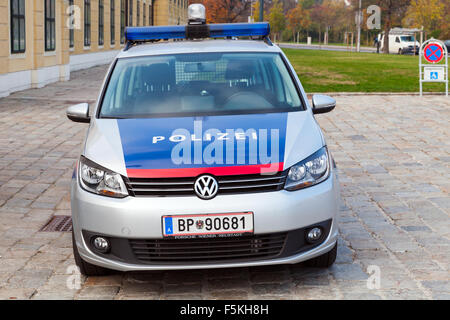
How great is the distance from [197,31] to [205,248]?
2740mm

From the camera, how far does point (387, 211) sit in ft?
22.2

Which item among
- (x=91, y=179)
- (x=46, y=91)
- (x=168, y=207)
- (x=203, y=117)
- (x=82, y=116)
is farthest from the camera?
(x=46, y=91)

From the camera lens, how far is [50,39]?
2250cm

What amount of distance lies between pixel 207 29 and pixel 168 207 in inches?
108

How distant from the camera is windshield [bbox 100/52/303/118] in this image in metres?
5.41

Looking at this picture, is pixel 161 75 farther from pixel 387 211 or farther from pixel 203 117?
pixel 387 211

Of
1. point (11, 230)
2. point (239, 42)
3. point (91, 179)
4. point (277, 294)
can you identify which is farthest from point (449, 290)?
point (11, 230)

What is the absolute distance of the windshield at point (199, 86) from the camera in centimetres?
541

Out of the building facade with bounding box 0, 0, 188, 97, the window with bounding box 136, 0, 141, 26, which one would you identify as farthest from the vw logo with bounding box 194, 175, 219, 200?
the window with bounding box 136, 0, 141, 26

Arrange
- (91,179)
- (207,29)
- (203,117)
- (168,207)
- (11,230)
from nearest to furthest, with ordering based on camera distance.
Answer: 1. (168,207)
2. (91,179)
3. (203,117)
4. (11,230)
5. (207,29)

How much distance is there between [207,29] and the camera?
261 inches

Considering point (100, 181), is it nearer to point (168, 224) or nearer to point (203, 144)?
point (168, 224)
